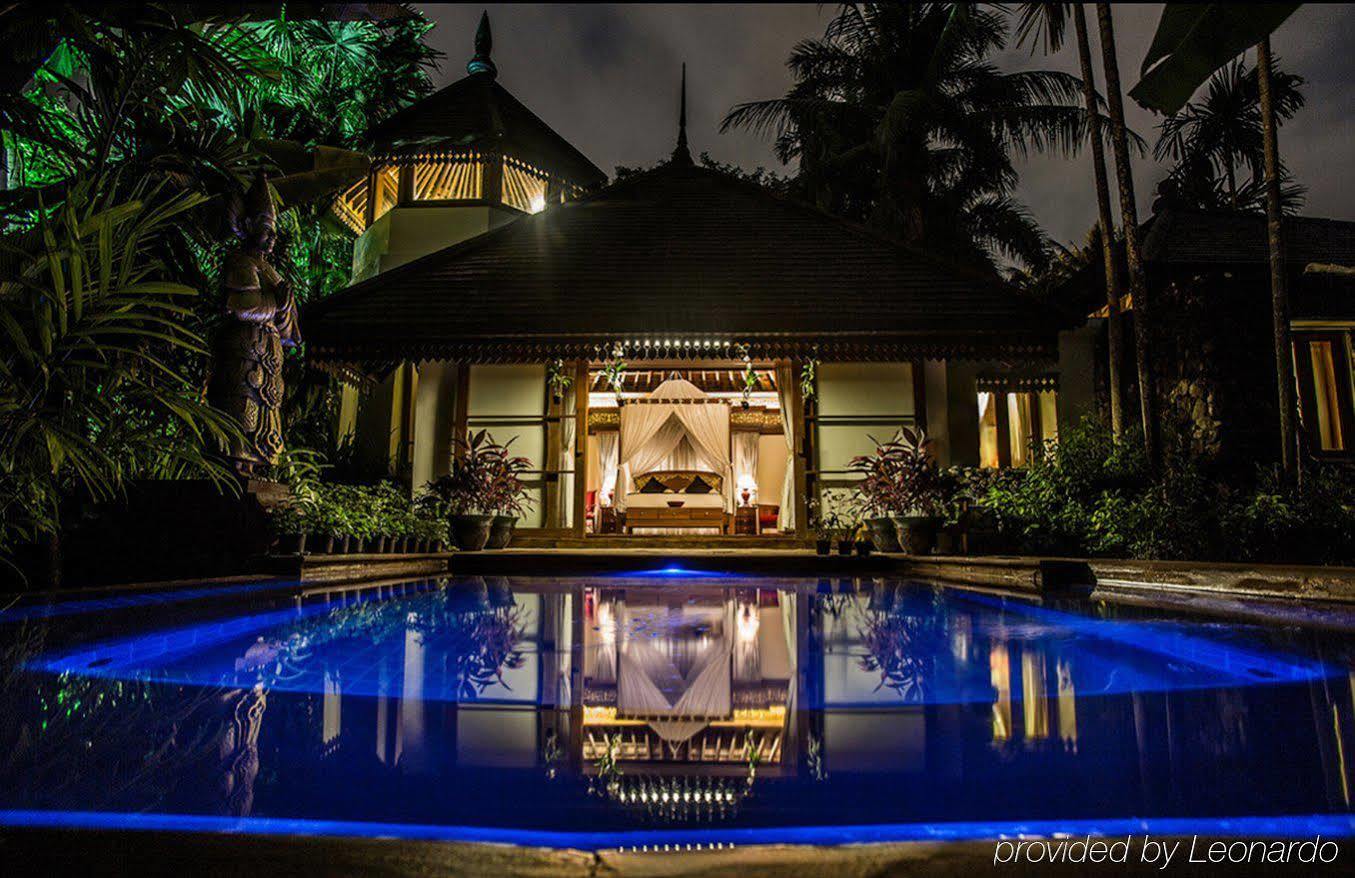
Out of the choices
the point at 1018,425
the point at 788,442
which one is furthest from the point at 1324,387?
the point at 788,442

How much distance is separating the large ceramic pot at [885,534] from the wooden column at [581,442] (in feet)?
14.2

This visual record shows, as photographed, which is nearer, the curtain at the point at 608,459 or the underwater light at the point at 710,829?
the underwater light at the point at 710,829

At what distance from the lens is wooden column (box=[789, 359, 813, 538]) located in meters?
10.3

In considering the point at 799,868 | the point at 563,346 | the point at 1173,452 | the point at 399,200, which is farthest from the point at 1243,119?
the point at 799,868

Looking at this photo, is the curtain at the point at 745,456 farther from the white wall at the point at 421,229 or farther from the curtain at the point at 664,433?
the white wall at the point at 421,229

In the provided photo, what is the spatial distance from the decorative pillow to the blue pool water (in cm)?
1129

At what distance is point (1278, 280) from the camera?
6.48m

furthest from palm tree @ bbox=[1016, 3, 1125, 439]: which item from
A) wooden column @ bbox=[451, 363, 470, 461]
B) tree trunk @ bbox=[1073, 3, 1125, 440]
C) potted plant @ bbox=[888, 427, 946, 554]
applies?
wooden column @ bbox=[451, 363, 470, 461]

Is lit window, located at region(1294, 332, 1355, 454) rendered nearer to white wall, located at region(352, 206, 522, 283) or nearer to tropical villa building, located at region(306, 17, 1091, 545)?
tropical villa building, located at region(306, 17, 1091, 545)

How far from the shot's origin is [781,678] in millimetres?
2074

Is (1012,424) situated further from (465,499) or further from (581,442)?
(465,499)

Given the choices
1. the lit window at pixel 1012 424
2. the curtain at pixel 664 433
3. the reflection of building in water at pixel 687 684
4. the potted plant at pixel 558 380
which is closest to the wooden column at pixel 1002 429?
the lit window at pixel 1012 424

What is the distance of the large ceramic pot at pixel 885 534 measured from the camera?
7.65 m

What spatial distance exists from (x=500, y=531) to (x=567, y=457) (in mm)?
2139
